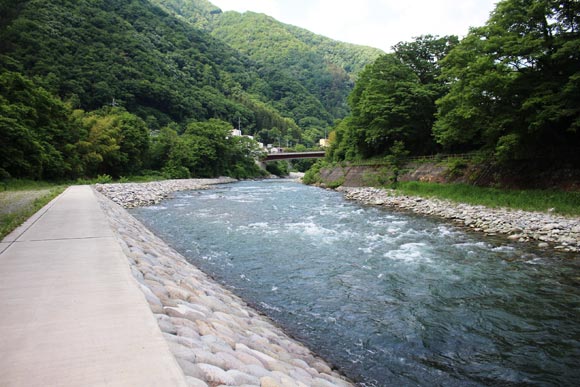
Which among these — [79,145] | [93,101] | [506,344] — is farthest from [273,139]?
[506,344]

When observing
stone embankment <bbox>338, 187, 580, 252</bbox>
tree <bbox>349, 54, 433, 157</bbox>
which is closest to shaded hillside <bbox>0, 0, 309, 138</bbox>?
tree <bbox>349, 54, 433, 157</bbox>

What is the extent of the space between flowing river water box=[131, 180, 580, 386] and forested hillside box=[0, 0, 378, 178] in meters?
25.1

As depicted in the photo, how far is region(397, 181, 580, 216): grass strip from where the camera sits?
14355mm

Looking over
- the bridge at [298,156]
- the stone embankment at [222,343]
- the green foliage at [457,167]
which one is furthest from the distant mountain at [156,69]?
the stone embankment at [222,343]

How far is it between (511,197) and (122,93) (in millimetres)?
92986

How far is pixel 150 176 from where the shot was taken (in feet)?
158

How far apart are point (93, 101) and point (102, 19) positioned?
40237 mm

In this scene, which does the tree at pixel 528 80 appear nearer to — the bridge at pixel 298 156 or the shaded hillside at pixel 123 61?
the shaded hillside at pixel 123 61

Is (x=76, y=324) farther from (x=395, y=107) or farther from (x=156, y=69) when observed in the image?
(x=156, y=69)

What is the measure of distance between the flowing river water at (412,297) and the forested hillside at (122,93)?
990 inches

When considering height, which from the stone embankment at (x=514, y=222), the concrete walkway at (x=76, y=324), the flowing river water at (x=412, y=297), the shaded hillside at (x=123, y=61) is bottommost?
the flowing river water at (x=412, y=297)

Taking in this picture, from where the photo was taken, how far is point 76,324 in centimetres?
320

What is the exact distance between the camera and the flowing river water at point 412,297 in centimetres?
482

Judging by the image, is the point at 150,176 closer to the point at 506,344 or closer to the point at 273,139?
the point at 506,344
